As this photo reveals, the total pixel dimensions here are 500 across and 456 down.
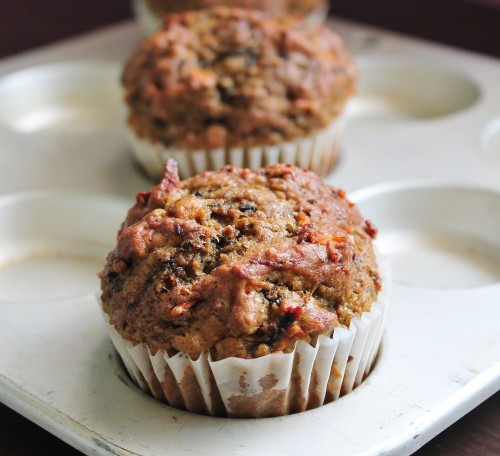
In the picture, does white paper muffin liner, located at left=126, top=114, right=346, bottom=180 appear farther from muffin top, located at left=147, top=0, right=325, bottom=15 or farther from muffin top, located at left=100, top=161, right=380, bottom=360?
muffin top, located at left=147, top=0, right=325, bottom=15

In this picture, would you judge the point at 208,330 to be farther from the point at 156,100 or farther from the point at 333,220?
the point at 156,100

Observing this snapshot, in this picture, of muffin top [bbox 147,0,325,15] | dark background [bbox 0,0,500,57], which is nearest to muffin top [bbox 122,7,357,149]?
muffin top [bbox 147,0,325,15]

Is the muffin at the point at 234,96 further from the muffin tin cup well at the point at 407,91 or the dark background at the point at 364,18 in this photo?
the dark background at the point at 364,18

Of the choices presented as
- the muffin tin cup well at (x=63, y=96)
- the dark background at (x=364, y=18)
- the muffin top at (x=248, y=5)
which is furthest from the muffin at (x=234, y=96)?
the dark background at (x=364, y=18)

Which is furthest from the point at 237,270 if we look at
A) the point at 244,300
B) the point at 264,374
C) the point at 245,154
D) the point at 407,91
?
the point at 407,91

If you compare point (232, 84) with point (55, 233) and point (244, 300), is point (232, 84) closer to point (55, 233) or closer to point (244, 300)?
point (55, 233)

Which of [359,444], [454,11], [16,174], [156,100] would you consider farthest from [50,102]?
[359,444]
